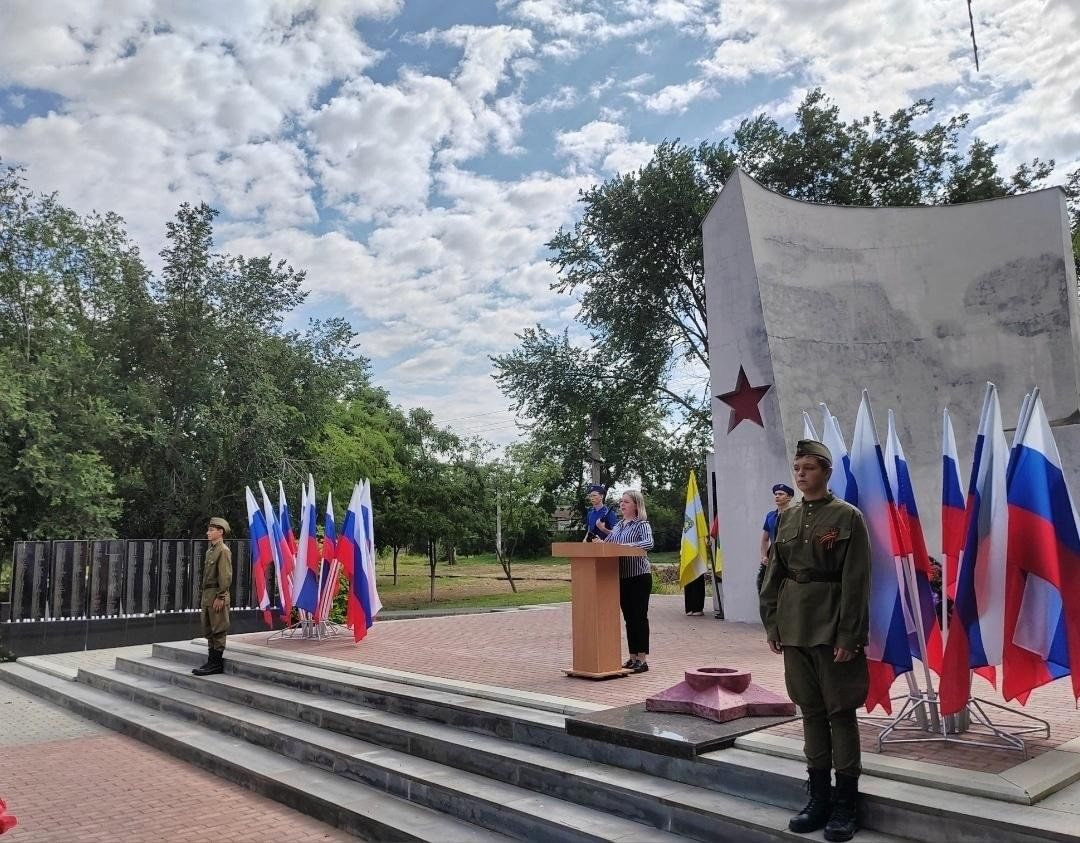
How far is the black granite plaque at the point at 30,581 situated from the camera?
13.1 metres

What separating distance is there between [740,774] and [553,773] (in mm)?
1232

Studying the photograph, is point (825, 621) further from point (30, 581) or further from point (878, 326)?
point (30, 581)

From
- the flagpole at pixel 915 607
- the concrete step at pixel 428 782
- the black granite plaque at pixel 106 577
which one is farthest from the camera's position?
the black granite plaque at pixel 106 577

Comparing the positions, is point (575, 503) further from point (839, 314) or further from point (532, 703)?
point (532, 703)

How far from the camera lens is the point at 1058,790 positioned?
3768 mm

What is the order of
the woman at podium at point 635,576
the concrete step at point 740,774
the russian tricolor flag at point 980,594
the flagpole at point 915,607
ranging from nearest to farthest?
the concrete step at point 740,774 → the russian tricolor flag at point 980,594 → the flagpole at point 915,607 → the woman at podium at point 635,576

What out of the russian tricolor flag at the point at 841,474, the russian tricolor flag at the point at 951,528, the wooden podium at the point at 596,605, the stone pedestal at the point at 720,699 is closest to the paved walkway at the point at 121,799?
the stone pedestal at the point at 720,699

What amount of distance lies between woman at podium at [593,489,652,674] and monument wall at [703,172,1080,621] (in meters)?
4.48

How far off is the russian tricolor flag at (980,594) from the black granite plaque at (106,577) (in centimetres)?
1372

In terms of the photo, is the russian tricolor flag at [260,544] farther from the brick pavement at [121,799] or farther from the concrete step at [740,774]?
the concrete step at [740,774]

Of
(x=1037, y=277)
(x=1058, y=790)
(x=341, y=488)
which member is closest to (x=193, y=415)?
(x=341, y=488)

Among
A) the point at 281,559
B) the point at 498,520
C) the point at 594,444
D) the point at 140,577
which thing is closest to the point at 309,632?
the point at 281,559

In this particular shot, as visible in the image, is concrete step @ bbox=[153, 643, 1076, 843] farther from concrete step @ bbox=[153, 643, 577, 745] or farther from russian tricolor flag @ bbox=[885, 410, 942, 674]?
russian tricolor flag @ bbox=[885, 410, 942, 674]

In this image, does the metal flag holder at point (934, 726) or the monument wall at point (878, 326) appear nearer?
the metal flag holder at point (934, 726)
